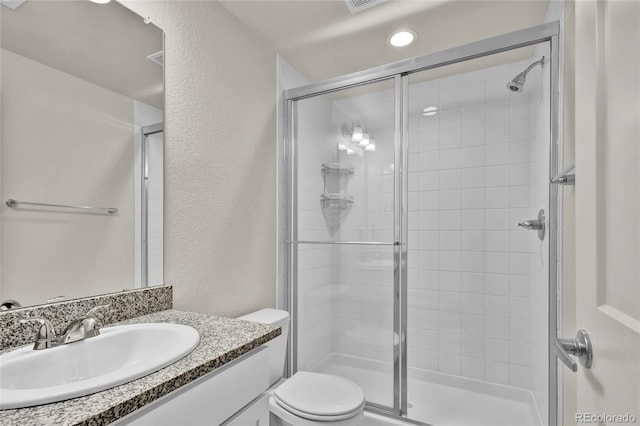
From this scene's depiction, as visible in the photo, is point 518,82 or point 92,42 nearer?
point 92,42

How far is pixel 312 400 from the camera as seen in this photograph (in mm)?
1516

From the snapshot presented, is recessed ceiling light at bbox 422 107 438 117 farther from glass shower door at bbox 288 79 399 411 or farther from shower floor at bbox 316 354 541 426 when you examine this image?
shower floor at bbox 316 354 541 426

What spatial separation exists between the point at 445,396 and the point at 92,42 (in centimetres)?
258

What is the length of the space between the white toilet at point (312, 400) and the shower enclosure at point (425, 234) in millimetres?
442

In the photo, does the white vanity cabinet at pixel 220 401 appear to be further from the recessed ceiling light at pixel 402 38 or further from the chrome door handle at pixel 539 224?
the recessed ceiling light at pixel 402 38

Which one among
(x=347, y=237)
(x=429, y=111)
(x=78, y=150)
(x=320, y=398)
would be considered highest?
(x=429, y=111)

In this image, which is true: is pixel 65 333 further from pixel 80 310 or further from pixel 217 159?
pixel 217 159

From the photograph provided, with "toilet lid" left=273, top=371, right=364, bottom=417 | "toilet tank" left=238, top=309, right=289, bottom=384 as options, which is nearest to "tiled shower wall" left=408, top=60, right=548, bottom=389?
"toilet lid" left=273, top=371, right=364, bottom=417

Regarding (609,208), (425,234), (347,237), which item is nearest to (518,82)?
(425,234)

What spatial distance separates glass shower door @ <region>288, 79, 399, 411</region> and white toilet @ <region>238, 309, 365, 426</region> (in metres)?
0.42

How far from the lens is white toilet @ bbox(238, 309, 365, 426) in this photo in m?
1.41

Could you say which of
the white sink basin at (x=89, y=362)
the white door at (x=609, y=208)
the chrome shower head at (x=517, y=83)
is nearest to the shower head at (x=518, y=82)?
the chrome shower head at (x=517, y=83)

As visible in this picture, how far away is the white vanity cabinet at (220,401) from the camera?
28.4 inches

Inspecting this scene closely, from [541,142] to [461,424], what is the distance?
1616 mm
